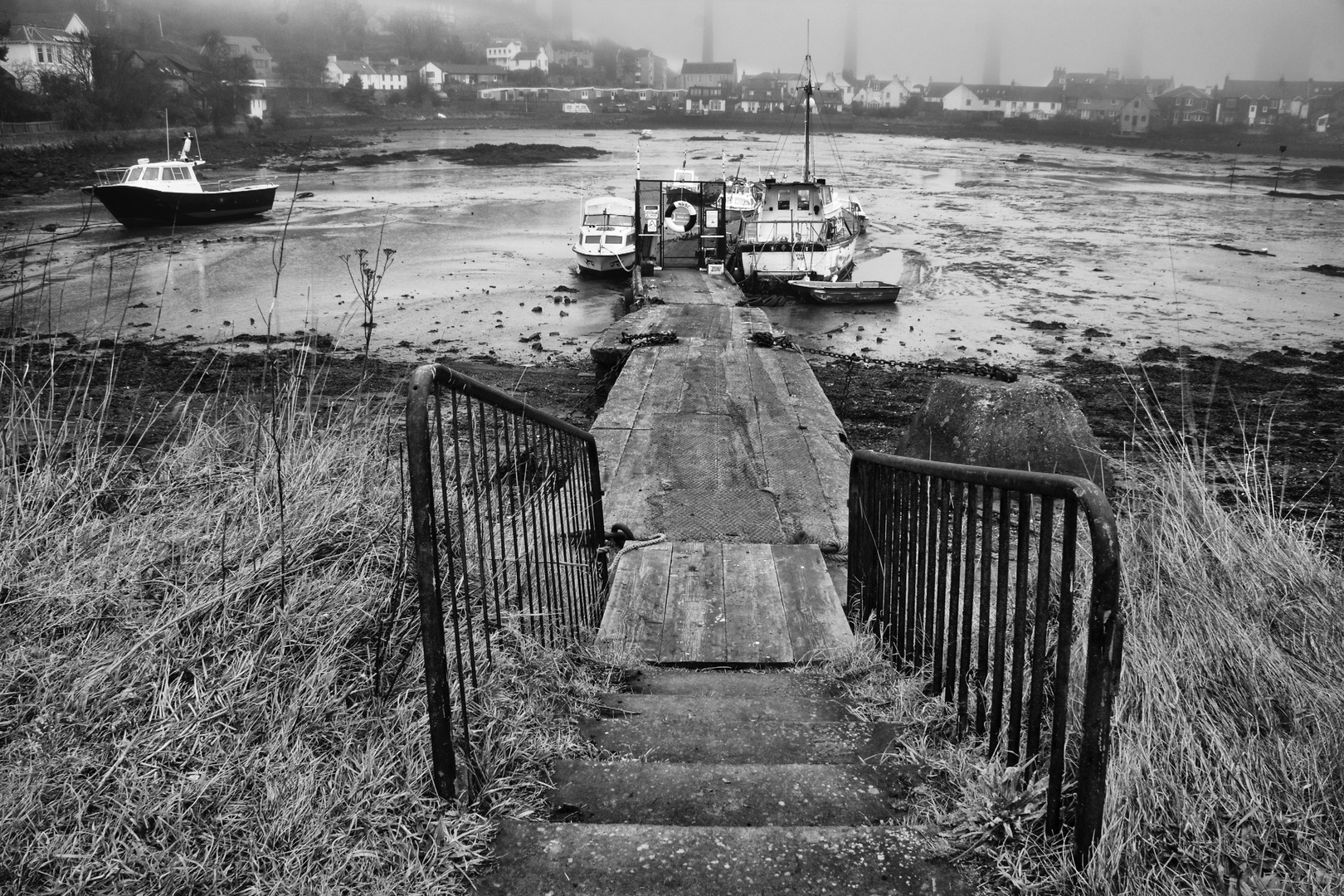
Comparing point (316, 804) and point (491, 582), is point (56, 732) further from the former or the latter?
point (491, 582)

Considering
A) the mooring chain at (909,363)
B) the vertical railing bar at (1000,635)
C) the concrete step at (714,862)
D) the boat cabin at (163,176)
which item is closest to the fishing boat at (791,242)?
the mooring chain at (909,363)

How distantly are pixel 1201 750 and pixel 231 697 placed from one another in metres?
2.53

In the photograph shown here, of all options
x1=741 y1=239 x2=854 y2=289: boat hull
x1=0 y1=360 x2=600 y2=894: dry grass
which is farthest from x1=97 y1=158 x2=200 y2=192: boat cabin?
x1=0 y1=360 x2=600 y2=894: dry grass

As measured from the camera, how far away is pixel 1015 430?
7.91m

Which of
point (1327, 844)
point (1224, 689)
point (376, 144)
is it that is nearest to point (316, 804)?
point (1327, 844)

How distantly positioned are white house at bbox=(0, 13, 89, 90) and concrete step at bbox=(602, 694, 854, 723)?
245 ft

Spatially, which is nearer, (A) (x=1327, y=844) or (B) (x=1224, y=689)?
(A) (x=1327, y=844)

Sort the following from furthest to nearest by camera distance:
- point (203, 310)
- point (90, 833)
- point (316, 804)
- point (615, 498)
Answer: point (203, 310) < point (615, 498) < point (316, 804) < point (90, 833)

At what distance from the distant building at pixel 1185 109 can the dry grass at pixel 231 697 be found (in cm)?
15612

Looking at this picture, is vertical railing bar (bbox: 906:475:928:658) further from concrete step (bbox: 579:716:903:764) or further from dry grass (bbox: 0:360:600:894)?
dry grass (bbox: 0:360:600:894)

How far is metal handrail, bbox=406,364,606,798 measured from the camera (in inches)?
91.7

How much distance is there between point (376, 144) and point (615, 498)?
88.1 meters

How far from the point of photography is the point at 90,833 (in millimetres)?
2080

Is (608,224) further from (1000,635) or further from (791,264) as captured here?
(1000,635)
